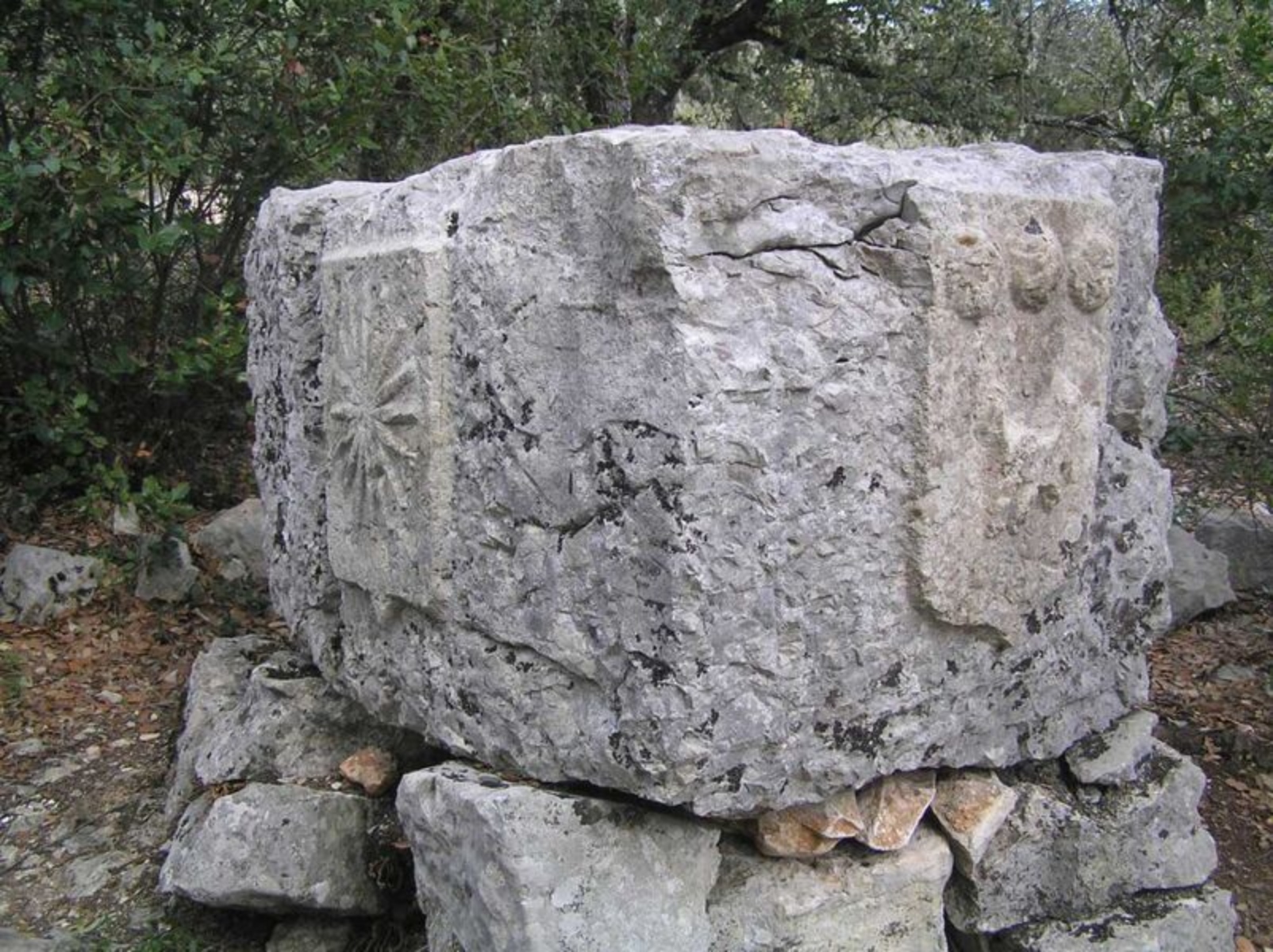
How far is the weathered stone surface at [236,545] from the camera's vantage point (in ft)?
16.8

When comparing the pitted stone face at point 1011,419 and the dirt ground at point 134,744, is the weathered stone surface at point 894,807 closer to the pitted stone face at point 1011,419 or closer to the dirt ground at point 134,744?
the pitted stone face at point 1011,419

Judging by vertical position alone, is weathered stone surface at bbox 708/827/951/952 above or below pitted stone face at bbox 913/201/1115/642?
below

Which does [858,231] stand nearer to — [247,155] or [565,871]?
[565,871]

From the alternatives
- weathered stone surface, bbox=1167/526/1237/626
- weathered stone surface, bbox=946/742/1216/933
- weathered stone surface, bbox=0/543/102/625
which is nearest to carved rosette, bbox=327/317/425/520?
weathered stone surface, bbox=946/742/1216/933

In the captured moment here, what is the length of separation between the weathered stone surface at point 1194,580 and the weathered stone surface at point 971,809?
88.1 inches

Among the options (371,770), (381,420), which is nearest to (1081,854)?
(371,770)

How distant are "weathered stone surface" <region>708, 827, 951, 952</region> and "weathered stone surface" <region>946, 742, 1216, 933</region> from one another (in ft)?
0.42

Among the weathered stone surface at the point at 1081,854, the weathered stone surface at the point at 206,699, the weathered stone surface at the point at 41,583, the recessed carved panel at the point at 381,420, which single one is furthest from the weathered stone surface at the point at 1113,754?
the weathered stone surface at the point at 41,583

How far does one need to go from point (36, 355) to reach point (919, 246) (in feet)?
13.2

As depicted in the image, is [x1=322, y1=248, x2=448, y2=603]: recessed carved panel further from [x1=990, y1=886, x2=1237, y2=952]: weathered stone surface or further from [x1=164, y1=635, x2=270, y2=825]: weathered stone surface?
[x1=990, y1=886, x2=1237, y2=952]: weathered stone surface

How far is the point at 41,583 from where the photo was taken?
4801 mm

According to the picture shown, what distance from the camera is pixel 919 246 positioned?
100 inches

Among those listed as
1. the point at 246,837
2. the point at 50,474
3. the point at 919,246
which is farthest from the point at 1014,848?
the point at 50,474

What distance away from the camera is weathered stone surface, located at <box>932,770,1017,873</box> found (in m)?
2.92
